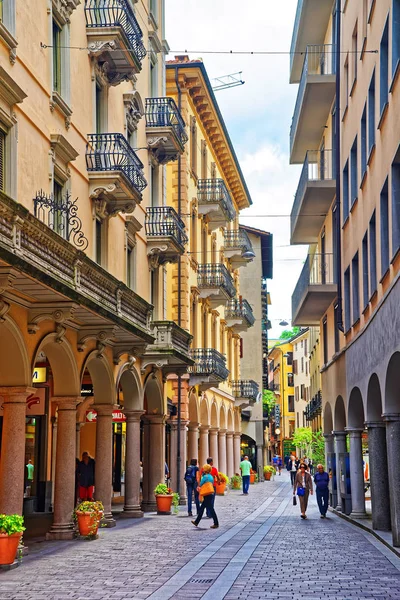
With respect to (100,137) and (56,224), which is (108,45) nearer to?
(100,137)

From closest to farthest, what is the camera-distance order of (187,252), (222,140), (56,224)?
(56,224)
(187,252)
(222,140)

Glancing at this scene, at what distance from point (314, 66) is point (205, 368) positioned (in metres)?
13.7

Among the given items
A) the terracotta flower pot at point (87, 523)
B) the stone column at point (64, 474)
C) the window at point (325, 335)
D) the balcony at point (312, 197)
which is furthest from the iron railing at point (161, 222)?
the terracotta flower pot at point (87, 523)

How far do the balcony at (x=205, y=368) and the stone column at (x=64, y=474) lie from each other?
1781cm

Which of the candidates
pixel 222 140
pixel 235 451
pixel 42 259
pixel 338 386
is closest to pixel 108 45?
pixel 42 259

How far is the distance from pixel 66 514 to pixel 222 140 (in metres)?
32.1

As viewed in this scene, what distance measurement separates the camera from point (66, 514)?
2117 centimetres

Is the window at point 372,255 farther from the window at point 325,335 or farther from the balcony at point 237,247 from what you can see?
the balcony at point 237,247

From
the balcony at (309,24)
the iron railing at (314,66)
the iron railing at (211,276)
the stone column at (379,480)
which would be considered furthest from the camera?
the iron railing at (211,276)

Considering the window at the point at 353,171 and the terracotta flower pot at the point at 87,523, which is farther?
the window at the point at 353,171

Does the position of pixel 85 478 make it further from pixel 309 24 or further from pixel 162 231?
pixel 309 24

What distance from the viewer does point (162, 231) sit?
31.1 metres

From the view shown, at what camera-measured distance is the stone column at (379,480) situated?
22516 mm

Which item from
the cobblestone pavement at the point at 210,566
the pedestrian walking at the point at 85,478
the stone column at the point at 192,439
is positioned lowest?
the cobblestone pavement at the point at 210,566
